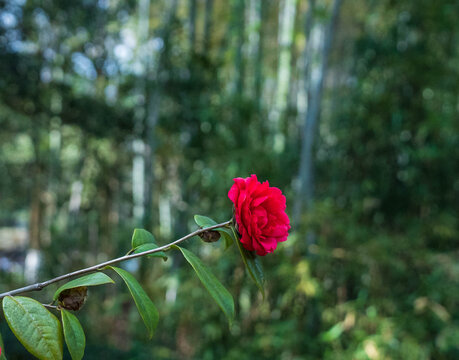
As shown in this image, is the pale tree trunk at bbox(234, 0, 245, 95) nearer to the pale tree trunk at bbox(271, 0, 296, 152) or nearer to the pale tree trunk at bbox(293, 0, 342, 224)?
the pale tree trunk at bbox(271, 0, 296, 152)

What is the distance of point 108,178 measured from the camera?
5.21 meters

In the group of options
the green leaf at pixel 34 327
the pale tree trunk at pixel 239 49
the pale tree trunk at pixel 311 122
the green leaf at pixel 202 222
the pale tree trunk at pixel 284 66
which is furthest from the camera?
the pale tree trunk at pixel 239 49

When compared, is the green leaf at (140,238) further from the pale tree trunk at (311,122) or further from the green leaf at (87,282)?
the pale tree trunk at (311,122)

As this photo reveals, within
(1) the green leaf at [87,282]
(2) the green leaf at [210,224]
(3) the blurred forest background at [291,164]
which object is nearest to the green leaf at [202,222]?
(2) the green leaf at [210,224]

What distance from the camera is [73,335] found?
0.38m

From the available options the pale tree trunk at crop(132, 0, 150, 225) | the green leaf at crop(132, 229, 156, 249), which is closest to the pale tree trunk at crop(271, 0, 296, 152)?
the pale tree trunk at crop(132, 0, 150, 225)

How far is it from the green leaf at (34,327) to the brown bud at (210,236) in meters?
0.16

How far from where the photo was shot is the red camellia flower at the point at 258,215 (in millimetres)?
432

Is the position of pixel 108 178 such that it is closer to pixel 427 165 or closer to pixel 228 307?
pixel 427 165

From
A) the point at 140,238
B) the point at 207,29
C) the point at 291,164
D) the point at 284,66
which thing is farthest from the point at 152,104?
the point at 140,238

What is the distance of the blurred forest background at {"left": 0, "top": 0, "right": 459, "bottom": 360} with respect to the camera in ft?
8.40

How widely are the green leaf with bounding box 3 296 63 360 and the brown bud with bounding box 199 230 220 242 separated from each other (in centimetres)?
16

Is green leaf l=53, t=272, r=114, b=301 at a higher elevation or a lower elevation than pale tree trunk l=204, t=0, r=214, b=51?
lower

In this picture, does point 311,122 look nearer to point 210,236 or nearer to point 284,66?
point 284,66
